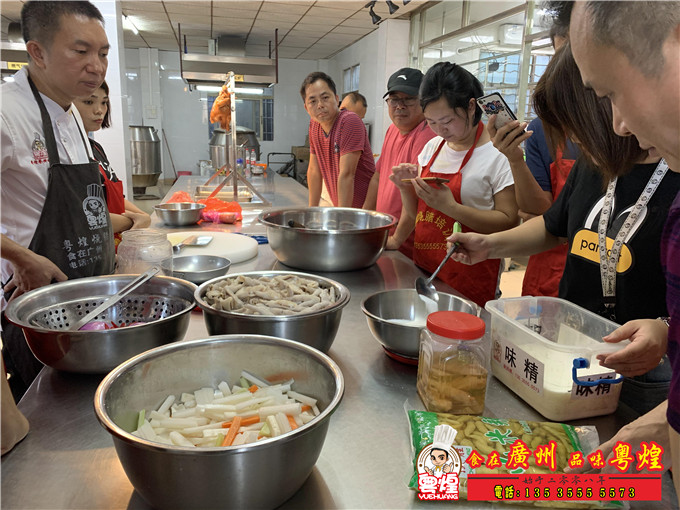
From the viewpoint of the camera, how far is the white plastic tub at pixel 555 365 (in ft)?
3.03

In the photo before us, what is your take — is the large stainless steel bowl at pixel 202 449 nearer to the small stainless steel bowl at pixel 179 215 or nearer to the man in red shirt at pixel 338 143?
the small stainless steel bowl at pixel 179 215

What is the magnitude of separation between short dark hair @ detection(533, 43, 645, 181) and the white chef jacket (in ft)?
5.22

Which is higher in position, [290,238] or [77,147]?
[77,147]

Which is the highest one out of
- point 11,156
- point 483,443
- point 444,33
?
point 444,33

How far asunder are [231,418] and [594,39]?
2.63ft

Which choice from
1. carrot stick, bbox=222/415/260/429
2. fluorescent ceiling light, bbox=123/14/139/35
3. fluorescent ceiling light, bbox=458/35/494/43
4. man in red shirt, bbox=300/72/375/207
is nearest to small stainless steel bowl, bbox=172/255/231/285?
carrot stick, bbox=222/415/260/429

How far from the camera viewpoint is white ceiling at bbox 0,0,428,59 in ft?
20.8

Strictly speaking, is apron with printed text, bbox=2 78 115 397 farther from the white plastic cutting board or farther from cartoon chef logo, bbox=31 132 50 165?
the white plastic cutting board

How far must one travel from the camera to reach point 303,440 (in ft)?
2.20

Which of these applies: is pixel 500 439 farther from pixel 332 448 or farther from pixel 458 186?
pixel 458 186

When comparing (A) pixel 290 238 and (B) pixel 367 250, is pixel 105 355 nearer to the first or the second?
(A) pixel 290 238

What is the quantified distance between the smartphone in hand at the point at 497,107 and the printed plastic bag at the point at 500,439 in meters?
1.25

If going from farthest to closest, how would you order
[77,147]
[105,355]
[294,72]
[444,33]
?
[294,72], [444,33], [77,147], [105,355]

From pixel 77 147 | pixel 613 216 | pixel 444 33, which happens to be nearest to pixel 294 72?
pixel 444 33
